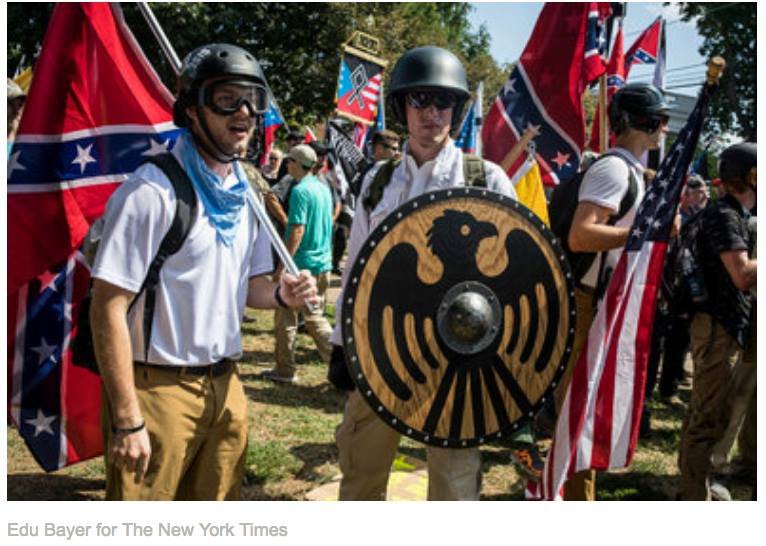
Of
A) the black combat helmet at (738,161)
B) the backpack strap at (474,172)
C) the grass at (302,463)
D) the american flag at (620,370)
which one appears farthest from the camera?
the grass at (302,463)

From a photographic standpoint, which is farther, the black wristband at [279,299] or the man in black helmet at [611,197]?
the man in black helmet at [611,197]

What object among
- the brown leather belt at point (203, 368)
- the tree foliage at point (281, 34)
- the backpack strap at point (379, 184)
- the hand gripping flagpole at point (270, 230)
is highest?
the tree foliage at point (281, 34)

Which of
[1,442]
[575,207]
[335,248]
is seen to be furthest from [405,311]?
[335,248]

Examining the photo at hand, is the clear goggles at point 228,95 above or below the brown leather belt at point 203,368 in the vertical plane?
above

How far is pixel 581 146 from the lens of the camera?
5.40m

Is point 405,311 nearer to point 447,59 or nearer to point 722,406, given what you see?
point 447,59

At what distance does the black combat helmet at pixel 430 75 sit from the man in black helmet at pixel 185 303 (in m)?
0.64

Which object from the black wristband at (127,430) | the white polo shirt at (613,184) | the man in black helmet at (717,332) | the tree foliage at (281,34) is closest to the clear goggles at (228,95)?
the black wristband at (127,430)

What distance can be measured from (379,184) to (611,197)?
100cm

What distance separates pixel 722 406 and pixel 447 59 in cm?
234

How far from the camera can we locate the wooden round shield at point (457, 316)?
2.72 metres

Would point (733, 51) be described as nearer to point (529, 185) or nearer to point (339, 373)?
point (529, 185)

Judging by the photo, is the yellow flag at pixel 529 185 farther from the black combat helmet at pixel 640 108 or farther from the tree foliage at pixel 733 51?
the tree foliage at pixel 733 51

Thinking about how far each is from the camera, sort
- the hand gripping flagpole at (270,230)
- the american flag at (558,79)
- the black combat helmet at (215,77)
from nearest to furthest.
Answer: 1. the black combat helmet at (215,77)
2. the hand gripping flagpole at (270,230)
3. the american flag at (558,79)
